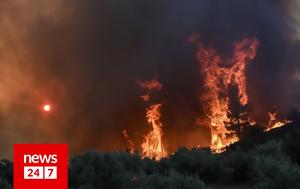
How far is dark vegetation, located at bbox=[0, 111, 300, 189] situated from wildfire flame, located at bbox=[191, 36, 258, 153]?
2732 centimetres

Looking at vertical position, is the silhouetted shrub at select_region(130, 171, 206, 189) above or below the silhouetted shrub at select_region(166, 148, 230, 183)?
below

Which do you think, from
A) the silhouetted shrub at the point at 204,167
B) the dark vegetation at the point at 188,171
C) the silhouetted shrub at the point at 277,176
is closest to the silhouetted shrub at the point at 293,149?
the dark vegetation at the point at 188,171

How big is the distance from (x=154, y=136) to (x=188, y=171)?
3135 centimetres

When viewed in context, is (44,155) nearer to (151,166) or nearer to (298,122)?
(151,166)

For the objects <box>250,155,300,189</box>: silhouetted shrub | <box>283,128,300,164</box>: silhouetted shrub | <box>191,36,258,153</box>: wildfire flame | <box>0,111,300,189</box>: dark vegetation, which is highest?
<box>191,36,258,153</box>: wildfire flame

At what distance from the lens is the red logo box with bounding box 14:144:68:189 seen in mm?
11719

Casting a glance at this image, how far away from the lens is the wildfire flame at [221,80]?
52562 millimetres

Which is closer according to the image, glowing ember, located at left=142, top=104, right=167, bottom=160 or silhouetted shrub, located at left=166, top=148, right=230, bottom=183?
silhouetted shrub, located at left=166, top=148, right=230, bottom=183

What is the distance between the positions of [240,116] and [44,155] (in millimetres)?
42812

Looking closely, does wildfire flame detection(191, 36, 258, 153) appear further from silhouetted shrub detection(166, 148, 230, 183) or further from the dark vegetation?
silhouetted shrub detection(166, 148, 230, 183)

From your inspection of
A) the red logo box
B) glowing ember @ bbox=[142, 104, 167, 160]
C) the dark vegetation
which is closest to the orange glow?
glowing ember @ bbox=[142, 104, 167, 160]

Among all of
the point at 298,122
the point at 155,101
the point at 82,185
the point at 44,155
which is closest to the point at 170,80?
the point at 155,101

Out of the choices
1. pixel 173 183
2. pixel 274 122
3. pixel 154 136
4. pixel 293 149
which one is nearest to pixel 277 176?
pixel 173 183

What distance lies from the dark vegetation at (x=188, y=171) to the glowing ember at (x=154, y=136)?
85.4 feet
